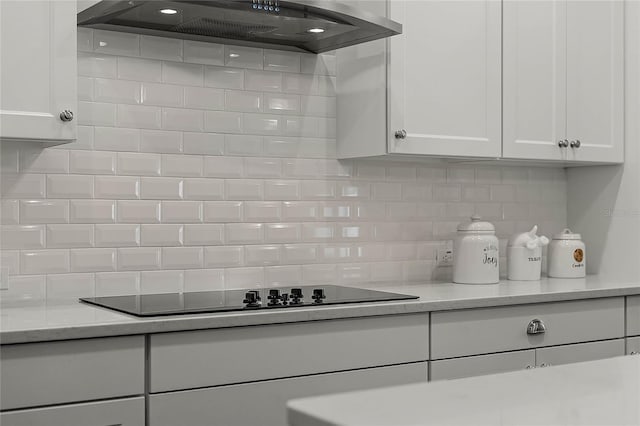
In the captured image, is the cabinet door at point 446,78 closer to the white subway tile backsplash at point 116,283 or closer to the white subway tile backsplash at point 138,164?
the white subway tile backsplash at point 138,164

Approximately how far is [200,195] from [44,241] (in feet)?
1.87

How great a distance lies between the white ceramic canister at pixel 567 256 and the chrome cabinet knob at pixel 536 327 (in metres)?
0.68

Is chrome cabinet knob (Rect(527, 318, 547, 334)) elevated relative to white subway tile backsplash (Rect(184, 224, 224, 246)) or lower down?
lower down

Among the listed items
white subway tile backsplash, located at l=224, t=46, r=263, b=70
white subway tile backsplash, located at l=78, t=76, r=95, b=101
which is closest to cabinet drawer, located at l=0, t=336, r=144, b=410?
white subway tile backsplash, located at l=78, t=76, r=95, b=101

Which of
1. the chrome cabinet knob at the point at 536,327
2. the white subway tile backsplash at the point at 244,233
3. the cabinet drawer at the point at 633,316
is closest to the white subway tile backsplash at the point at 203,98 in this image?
the white subway tile backsplash at the point at 244,233

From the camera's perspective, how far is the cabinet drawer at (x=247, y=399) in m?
2.15

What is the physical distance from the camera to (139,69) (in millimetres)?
2797

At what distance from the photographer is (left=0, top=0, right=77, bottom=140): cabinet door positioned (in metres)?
2.23

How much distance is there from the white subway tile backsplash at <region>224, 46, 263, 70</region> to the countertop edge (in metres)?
1.05

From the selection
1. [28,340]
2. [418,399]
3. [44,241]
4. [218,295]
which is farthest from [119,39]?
[418,399]

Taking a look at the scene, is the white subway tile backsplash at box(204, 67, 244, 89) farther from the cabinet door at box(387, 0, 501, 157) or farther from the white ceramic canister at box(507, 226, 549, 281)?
the white ceramic canister at box(507, 226, 549, 281)

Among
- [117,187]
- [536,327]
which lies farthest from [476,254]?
[117,187]

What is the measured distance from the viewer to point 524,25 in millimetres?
3326

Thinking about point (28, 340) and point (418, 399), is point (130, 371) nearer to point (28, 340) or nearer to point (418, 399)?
point (28, 340)
